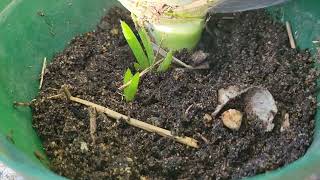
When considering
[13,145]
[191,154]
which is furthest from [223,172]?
[13,145]

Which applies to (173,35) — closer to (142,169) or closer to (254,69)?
(254,69)

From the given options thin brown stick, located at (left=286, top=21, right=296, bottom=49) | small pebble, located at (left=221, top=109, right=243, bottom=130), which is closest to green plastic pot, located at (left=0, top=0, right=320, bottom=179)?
thin brown stick, located at (left=286, top=21, right=296, bottom=49)

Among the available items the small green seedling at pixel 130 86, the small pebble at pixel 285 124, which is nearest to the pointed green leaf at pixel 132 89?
the small green seedling at pixel 130 86

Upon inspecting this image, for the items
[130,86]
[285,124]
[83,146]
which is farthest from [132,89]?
[285,124]

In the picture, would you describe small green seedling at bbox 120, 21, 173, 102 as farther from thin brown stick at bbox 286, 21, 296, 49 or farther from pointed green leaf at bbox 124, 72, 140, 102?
thin brown stick at bbox 286, 21, 296, 49

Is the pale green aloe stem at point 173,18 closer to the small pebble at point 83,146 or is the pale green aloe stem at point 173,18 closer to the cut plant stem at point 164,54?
the cut plant stem at point 164,54

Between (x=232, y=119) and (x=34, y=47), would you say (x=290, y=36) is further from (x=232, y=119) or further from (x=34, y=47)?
(x=34, y=47)
